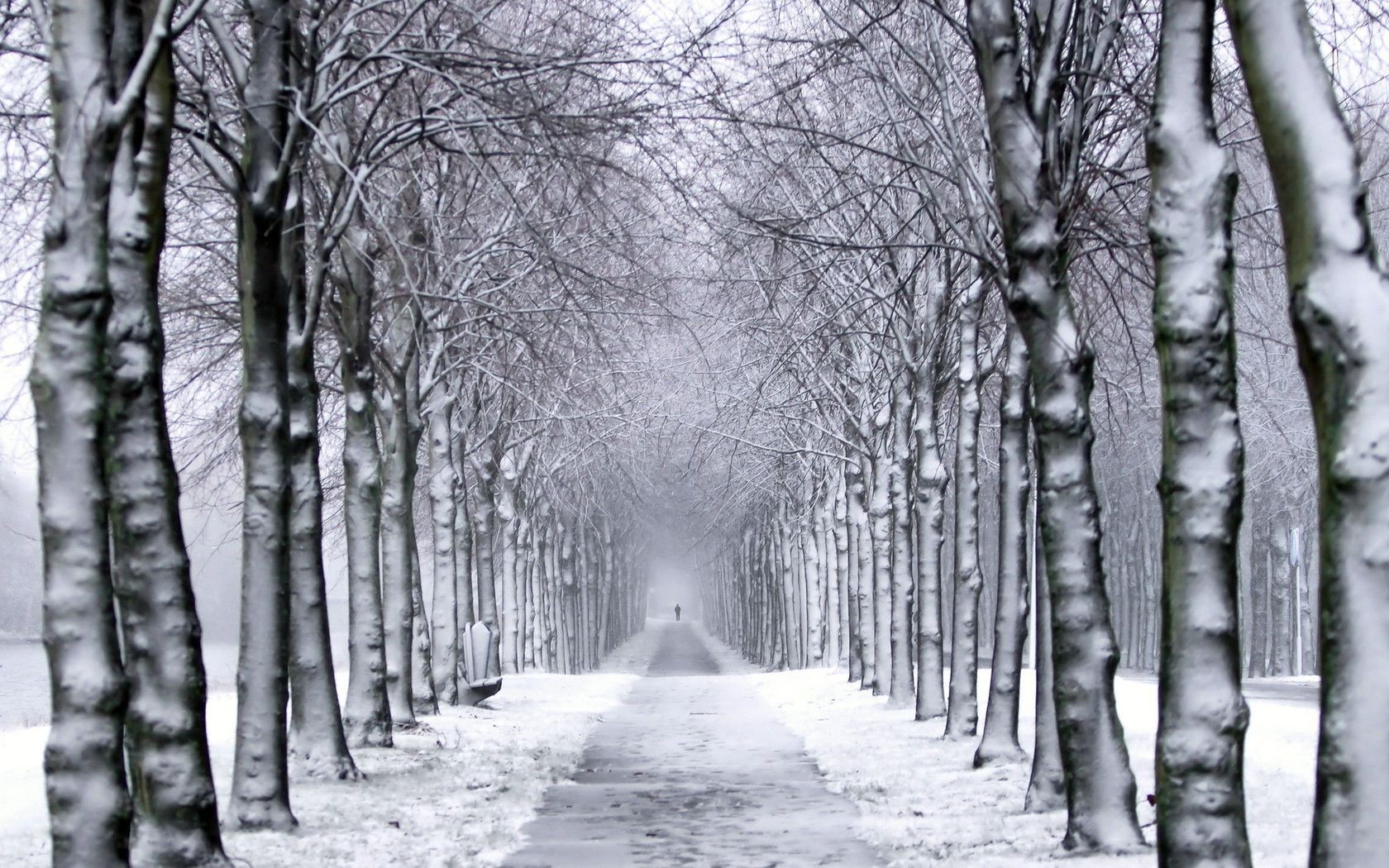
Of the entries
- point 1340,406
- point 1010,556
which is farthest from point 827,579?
point 1340,406

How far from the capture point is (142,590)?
Result: 9078 millimetres

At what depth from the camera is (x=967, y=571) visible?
17.9 metres

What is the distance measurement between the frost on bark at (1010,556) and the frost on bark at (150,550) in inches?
275

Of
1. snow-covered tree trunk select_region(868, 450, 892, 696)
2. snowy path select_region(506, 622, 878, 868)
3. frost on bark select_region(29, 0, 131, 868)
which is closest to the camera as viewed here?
frost on bark select_region(29, 0, 131, 868)

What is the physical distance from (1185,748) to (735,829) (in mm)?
5116

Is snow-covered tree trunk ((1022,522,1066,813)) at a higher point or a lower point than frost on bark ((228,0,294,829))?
lower

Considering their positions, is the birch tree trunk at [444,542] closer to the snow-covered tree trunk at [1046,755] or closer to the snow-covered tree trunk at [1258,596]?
the snow-covered tree trunk at [1046,755]

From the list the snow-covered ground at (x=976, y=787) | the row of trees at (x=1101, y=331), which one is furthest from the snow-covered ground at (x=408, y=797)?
the row of trees at (x=1101, y=331)

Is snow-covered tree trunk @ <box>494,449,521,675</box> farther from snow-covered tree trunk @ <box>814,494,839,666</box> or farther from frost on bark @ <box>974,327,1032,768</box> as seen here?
frost on bark @ <box>974,327,1032,768</box>

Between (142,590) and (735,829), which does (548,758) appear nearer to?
(735,829)

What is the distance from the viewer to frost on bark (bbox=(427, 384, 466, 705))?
23438 millimetres

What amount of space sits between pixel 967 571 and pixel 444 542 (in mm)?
8722

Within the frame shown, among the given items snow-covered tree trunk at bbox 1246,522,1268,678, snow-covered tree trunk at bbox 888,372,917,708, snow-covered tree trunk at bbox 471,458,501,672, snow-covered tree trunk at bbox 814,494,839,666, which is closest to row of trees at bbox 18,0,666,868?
snow-covered tree trunk at bbox 888,372,917,708

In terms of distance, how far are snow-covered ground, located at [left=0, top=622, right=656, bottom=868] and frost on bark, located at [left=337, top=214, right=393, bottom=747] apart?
488 mm
